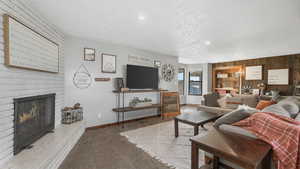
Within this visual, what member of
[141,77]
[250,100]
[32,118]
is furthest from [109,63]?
[250,100]

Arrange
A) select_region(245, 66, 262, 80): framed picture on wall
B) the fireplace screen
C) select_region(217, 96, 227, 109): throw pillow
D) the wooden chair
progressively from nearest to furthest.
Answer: the fireplace screen < select_region(217, 96, 227, 109): throw pillow < the wooden chair < select_region(245, 66, 262, 80): framed picture on wall

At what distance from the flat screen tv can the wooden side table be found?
2866 mm

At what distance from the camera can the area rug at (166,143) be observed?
204cm

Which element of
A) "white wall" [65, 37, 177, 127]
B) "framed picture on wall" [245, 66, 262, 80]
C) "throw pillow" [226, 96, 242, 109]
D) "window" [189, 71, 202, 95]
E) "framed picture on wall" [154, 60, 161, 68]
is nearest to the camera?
"white wall" [65, 37, 177, 127]

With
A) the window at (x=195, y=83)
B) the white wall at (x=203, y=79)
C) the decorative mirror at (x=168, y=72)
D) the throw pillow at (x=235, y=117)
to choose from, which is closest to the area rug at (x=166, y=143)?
the throw pillow at (x=235, y=117)

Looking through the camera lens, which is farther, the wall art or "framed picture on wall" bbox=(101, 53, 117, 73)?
"framed picture on wall" bbox=(101, 53, 117, 73)

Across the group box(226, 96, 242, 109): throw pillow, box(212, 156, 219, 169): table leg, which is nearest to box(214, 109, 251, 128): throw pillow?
box(212, 156, 219, 169): table leg

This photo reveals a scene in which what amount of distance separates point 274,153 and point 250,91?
5.60 m

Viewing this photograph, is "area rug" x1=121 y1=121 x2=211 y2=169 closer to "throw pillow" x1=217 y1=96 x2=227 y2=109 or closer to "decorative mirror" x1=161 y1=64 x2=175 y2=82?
"throw pillow" x1=217 y1=96 x2=227 y2=109

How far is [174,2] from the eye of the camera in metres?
1.74

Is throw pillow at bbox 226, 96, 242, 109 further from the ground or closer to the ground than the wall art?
closer to the ground

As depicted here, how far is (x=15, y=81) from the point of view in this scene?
161 cm

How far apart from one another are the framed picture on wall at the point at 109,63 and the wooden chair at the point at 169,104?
1918 mm

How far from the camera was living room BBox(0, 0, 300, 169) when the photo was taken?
1.31 metres
